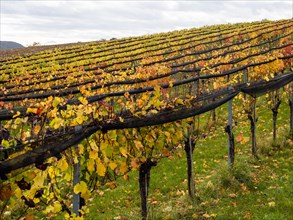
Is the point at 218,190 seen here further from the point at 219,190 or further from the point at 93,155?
the point at 93,155

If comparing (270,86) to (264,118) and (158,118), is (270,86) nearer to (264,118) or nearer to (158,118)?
(158,118)

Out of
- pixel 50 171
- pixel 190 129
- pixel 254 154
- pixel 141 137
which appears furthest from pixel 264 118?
pixel 50 171

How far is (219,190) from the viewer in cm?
908

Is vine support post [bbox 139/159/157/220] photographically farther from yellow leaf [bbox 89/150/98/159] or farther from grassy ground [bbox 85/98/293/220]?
yellow leaf [bbox 89/150/98/159]

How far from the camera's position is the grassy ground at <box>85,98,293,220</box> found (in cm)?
810

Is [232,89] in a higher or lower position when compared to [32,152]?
higher

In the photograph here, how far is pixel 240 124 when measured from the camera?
15.8 meters

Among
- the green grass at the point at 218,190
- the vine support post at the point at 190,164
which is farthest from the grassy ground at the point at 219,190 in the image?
the vine support post at the point at 190,164

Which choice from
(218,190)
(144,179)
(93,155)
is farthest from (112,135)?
(218,190)

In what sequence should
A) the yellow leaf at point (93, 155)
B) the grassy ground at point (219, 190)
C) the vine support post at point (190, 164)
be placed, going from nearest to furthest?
the yellow leaf at point (93, 155) → the grassy ground at point (219, 190) → the vine support post at point (190, 164)

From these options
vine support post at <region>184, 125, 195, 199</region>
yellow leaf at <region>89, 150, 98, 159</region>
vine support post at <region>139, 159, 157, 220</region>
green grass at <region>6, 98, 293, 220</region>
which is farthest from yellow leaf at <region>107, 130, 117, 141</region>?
vine support post at <region>184, 125, 195, 199</region>

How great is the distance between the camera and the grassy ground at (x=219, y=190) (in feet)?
26.6

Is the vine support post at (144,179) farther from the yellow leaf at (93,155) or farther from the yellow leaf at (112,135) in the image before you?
the yellow leaf at (93,155)

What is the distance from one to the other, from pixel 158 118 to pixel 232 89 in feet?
10.7
